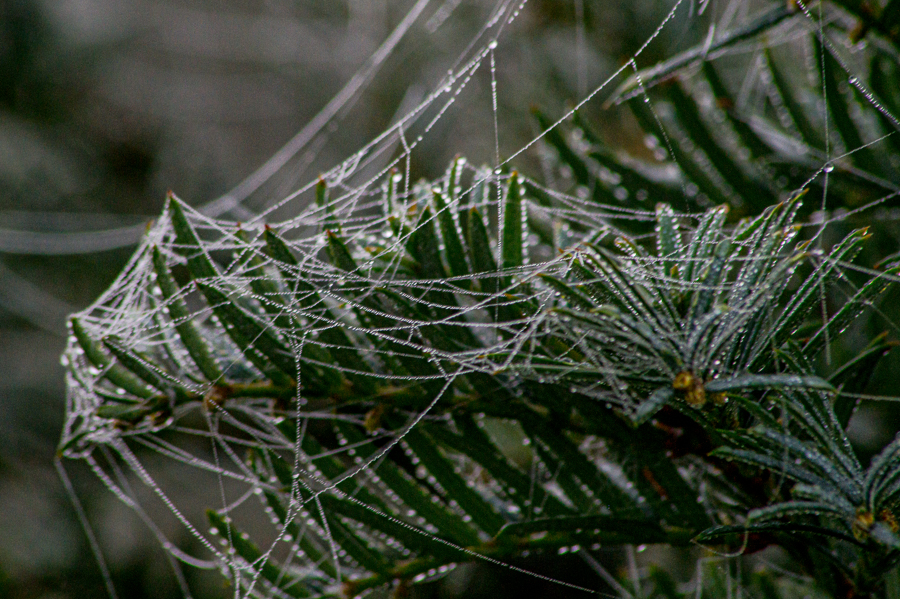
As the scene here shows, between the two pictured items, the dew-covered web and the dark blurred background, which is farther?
the dark blurred background

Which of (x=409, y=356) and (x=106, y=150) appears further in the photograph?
(x=106, y=150)

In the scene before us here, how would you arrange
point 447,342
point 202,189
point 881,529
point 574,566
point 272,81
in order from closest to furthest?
point 881,529, point 447,342, point 574,566, point 202,189, point 272,81

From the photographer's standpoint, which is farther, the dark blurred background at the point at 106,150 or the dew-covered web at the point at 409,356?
the dark blurred background at the point at 106,150

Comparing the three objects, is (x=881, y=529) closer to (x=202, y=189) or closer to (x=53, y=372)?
(x=202, y=189)

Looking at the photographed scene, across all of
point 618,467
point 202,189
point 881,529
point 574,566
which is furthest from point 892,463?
point 202,189

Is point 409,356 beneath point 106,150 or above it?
beneath

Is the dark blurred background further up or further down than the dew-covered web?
further up

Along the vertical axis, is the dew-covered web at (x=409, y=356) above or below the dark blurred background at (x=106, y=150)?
below

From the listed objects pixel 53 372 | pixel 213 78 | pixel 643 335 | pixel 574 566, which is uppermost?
pixel 213 78
